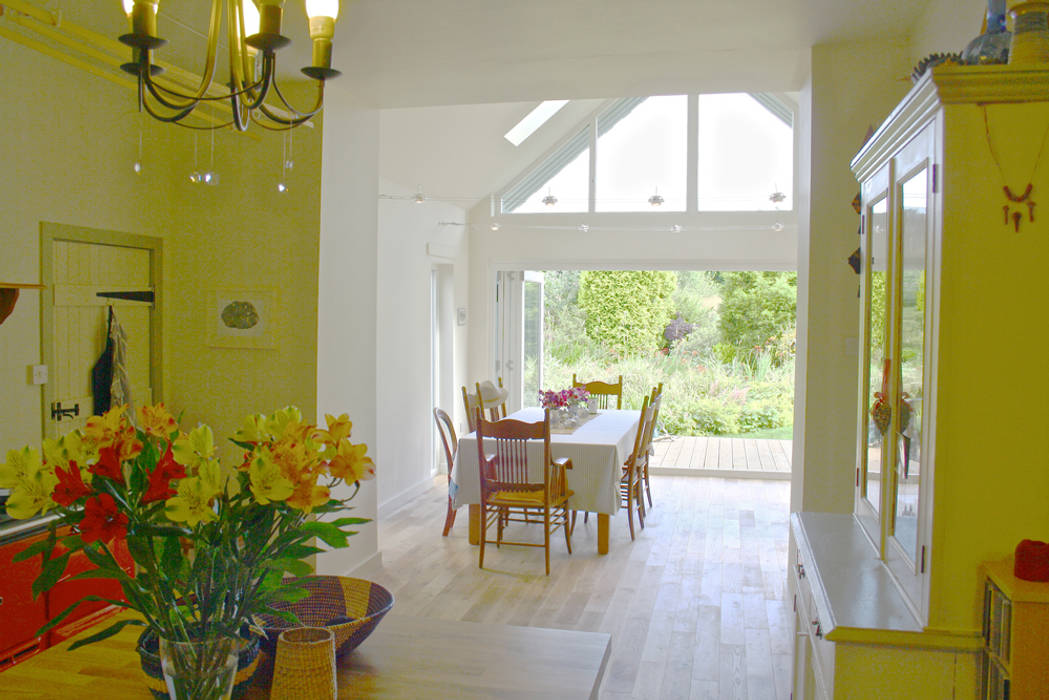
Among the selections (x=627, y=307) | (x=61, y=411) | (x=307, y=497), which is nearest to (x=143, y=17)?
(x=307, y=497)

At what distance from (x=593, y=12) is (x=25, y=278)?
8.45 feet

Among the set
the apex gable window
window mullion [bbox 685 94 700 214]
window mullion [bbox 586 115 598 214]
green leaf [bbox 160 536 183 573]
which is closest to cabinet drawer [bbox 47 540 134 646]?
green leaf [bbox 160 536 183 573]

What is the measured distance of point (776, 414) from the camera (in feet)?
34.2

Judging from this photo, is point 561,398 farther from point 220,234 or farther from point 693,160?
point 693,160

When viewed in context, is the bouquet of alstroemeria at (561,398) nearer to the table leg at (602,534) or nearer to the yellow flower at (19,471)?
the table leg at (602,534)

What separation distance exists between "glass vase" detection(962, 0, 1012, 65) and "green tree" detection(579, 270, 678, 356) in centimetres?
879

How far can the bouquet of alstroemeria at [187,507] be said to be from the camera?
1111 millimetres

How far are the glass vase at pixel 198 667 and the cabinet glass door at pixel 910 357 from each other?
140cm

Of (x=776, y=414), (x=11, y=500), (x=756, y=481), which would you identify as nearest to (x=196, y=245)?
(x=11, y=500)

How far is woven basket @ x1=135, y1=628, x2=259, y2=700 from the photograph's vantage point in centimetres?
125

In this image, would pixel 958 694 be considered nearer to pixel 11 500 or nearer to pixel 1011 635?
pixel 1011 635

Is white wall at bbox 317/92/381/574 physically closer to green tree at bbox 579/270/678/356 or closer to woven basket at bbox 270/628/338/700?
woven basket at bbox 270/628/338/700

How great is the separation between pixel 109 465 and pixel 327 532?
31 cm

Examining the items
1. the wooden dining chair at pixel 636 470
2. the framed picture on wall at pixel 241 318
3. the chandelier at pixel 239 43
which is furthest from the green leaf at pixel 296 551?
the wooden dining chair at pixel 636 470
